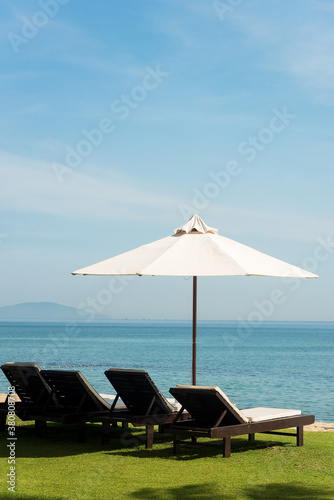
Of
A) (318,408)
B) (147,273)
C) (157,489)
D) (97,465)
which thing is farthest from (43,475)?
(318,408)

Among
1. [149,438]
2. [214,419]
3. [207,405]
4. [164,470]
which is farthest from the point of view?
[149,438]

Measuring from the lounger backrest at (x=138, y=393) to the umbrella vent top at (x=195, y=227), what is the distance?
6.14 feet

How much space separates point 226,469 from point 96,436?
243cm

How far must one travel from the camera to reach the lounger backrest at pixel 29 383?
26.2 ft

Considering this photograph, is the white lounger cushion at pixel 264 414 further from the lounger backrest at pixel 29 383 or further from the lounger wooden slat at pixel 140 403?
the lounger backrest at pixel 29 383

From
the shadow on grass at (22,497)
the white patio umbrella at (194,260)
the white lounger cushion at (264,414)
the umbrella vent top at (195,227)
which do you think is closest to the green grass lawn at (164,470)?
the shadow on grass at (22,497)

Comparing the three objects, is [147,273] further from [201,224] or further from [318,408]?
[318,408]

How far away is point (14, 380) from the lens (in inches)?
331

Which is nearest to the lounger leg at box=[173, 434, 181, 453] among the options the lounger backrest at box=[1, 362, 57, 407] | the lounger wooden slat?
the lounger wooden slat

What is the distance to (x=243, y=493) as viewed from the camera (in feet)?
17.5

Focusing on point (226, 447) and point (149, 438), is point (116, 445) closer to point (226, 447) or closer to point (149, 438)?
point (149, 438)

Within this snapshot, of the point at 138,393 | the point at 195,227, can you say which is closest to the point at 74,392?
the point at 138,393

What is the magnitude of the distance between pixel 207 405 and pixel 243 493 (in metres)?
1.55

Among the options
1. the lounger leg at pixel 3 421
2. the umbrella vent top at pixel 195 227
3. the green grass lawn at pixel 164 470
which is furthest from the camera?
the lounger leg at pixel 3 421
